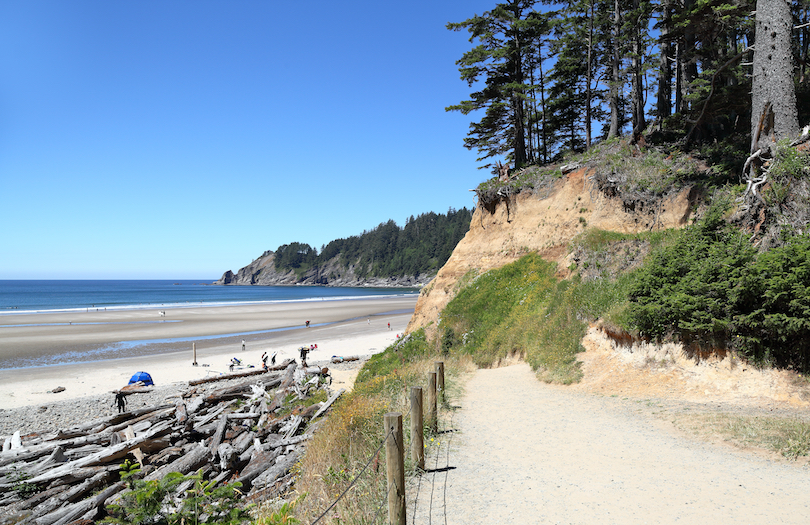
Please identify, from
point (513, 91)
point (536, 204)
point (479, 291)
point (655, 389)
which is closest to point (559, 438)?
point (655, 389)

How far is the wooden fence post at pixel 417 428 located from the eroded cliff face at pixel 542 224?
40.9 feet

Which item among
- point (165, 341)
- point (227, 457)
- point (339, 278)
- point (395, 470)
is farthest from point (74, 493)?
point (339, 278)

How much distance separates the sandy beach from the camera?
21281 mm

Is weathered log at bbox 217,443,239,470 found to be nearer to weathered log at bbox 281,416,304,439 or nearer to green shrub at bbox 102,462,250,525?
weathered log at bbox 281,416,304,439

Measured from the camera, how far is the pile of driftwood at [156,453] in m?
7.83

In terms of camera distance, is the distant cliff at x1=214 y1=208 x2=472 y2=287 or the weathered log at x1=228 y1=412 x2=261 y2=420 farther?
the distant cliff at x1=214 y1=208 x2=472 y2=287

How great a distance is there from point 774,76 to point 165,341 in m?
39.6

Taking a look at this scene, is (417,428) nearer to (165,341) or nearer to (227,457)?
(227,457)

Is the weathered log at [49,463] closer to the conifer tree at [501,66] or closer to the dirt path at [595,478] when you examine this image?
the dirt path at [595,478]

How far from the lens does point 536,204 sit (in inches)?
841

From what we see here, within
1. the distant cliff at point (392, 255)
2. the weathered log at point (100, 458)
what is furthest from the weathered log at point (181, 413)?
the distant cliff at point (392, 255)

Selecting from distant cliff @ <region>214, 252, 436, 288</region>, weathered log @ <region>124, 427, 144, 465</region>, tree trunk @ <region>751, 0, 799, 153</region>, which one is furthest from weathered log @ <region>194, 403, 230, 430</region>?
distant cliff @ <region>214, 252, 436, 288</region>

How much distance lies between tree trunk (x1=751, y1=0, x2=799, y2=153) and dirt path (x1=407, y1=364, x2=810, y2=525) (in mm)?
9355

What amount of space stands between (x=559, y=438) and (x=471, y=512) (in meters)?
2.85
